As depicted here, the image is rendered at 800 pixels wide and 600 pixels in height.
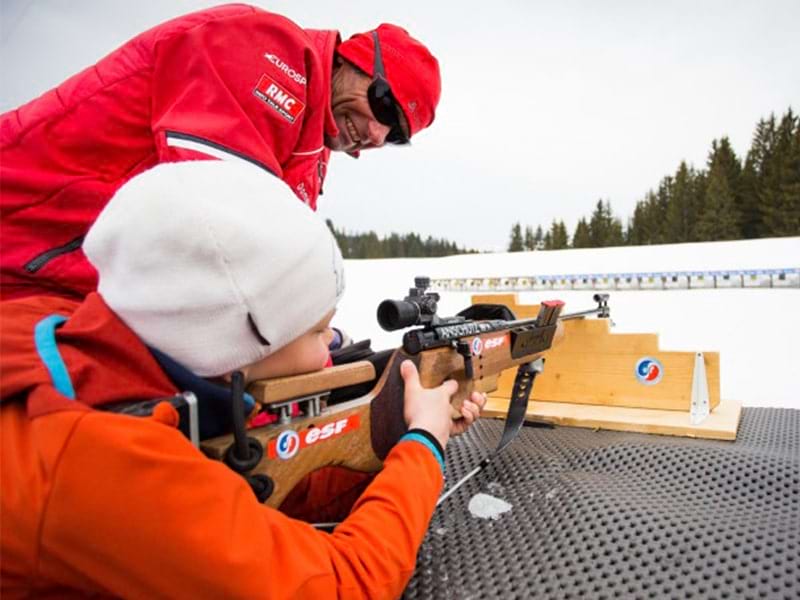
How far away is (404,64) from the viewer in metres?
1.80

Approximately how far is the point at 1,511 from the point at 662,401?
2444 millimetres

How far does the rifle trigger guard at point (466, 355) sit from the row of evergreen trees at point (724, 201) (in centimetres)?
2871

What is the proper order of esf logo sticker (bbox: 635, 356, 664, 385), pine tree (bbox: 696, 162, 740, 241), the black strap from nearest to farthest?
the black strap → esf logo sticker (bbox: 635, 356, 664, 385) → pine tree (bbox: 696, 162, 740, 241)

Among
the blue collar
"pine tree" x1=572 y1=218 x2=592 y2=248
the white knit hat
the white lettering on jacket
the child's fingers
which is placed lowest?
the child's fingers

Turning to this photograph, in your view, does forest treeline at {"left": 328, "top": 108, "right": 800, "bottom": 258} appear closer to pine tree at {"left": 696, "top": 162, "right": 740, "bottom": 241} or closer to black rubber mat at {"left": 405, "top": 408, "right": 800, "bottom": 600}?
pine tree at {"left": 696, "top": 162, "right": 740, "bottom": 241}

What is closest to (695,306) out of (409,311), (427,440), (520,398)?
(520,398)

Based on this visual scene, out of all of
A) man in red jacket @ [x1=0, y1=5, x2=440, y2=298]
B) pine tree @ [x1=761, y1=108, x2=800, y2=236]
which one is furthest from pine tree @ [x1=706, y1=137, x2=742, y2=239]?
man in red jacket @ [x1=0, y1=5, x2=440, y2=298]

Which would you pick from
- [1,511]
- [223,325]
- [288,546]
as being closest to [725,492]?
[288,546]

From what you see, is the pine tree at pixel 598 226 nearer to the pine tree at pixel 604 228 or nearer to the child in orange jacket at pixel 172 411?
the pine tree at pixel 604 228

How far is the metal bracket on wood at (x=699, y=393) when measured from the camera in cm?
217

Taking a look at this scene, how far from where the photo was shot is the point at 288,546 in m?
0.75

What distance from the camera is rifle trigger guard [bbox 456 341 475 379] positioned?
61.5 inches

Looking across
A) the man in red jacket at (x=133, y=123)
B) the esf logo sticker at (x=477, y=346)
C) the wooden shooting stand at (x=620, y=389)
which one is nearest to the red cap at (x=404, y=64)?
the man in red jacket at (x=133, y=123)

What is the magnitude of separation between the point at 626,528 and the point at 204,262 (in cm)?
115
